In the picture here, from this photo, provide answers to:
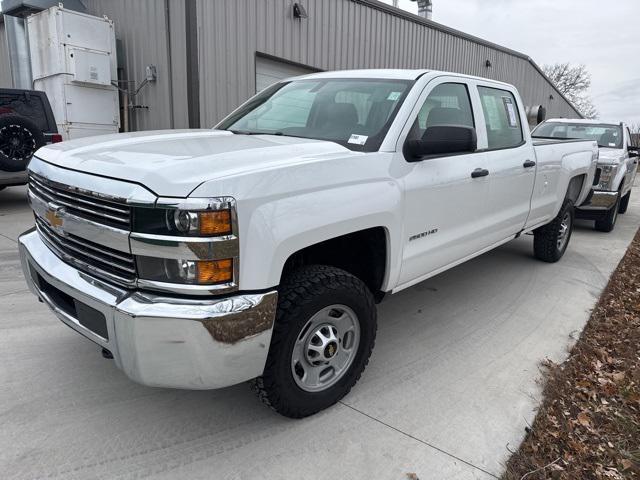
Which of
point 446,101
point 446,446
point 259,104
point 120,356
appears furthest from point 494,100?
point 120,356

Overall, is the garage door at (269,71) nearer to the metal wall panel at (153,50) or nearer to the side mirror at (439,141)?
the metal wall panel at (153,50)

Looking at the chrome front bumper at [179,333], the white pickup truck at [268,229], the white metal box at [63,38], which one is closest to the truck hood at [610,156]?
the white pickup truck at [268,229]

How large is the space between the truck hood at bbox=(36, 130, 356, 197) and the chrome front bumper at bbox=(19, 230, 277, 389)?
1.60 feet

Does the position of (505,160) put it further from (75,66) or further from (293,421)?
(75,66)

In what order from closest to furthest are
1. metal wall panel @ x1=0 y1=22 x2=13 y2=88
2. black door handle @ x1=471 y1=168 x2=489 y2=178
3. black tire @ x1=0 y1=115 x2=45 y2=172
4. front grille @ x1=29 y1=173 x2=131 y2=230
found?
front grille @ x1=29 y1=173 x2=131 y2=230
black door handle @ x1=471 y1=168 x2=489 y2=178
black tire @ x1=0 y1=115 x2=45 y2=172
metal wall panel @ x1=0 y1=22 x2=13 y2=88

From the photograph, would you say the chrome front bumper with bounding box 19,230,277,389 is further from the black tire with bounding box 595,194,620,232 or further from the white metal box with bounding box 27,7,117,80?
the white metal box with bounding box 27,7,117,80

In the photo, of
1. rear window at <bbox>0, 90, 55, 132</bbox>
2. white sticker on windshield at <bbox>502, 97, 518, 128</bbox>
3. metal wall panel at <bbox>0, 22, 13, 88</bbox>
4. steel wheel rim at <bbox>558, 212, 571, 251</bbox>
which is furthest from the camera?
metal wall panel at <bbox>0, 22, 13, 88</bbox>

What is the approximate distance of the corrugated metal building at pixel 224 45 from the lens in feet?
30.5

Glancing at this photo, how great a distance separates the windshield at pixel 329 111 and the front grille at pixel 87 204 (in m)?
1.33

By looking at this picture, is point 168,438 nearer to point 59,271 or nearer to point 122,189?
point 59,271

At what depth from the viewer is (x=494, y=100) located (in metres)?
4.25

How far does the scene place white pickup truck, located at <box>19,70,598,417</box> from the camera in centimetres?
203

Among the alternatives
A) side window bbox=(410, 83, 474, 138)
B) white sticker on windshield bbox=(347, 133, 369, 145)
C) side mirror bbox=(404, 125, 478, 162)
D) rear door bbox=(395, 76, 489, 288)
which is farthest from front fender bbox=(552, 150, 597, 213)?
white sticker on windshield bbox=(347, 133, 369, 145)

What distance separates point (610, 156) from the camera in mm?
7816
